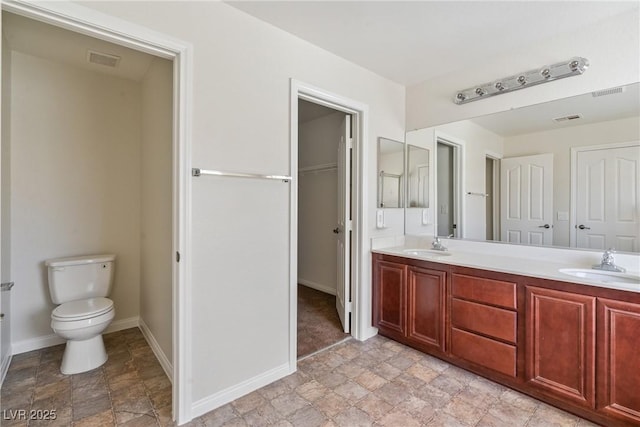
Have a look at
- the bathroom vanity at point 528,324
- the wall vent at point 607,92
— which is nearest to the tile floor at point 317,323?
the bathroom vanity at point 528,324

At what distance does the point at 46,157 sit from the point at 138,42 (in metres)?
1.68

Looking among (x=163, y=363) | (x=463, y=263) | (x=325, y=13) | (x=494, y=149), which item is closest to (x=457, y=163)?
(x=494, y=149)

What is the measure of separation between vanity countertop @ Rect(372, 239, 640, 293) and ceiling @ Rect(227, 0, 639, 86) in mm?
1502

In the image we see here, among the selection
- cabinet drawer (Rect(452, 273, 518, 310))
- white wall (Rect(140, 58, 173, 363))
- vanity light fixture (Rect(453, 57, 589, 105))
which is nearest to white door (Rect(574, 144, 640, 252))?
vanity light fixture (Rect(453, 57, 589, 105))

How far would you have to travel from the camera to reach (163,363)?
89.5 inches

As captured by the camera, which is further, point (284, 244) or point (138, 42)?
point (284, 244)

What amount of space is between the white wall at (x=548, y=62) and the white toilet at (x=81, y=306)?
3.10 meters

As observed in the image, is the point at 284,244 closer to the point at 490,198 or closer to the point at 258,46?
the point at 258,46

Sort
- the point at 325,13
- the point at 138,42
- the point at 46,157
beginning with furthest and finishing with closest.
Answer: the point at 46,157, the point at 325,13, the point at 138,42

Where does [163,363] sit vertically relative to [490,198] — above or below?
below

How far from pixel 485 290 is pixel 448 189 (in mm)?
1123

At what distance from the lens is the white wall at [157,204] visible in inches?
86.2

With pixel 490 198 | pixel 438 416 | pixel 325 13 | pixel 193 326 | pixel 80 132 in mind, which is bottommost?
pixel 438 416

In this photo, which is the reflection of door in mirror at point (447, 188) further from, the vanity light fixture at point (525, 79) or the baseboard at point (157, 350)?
the baseboard at point (157, 350)
